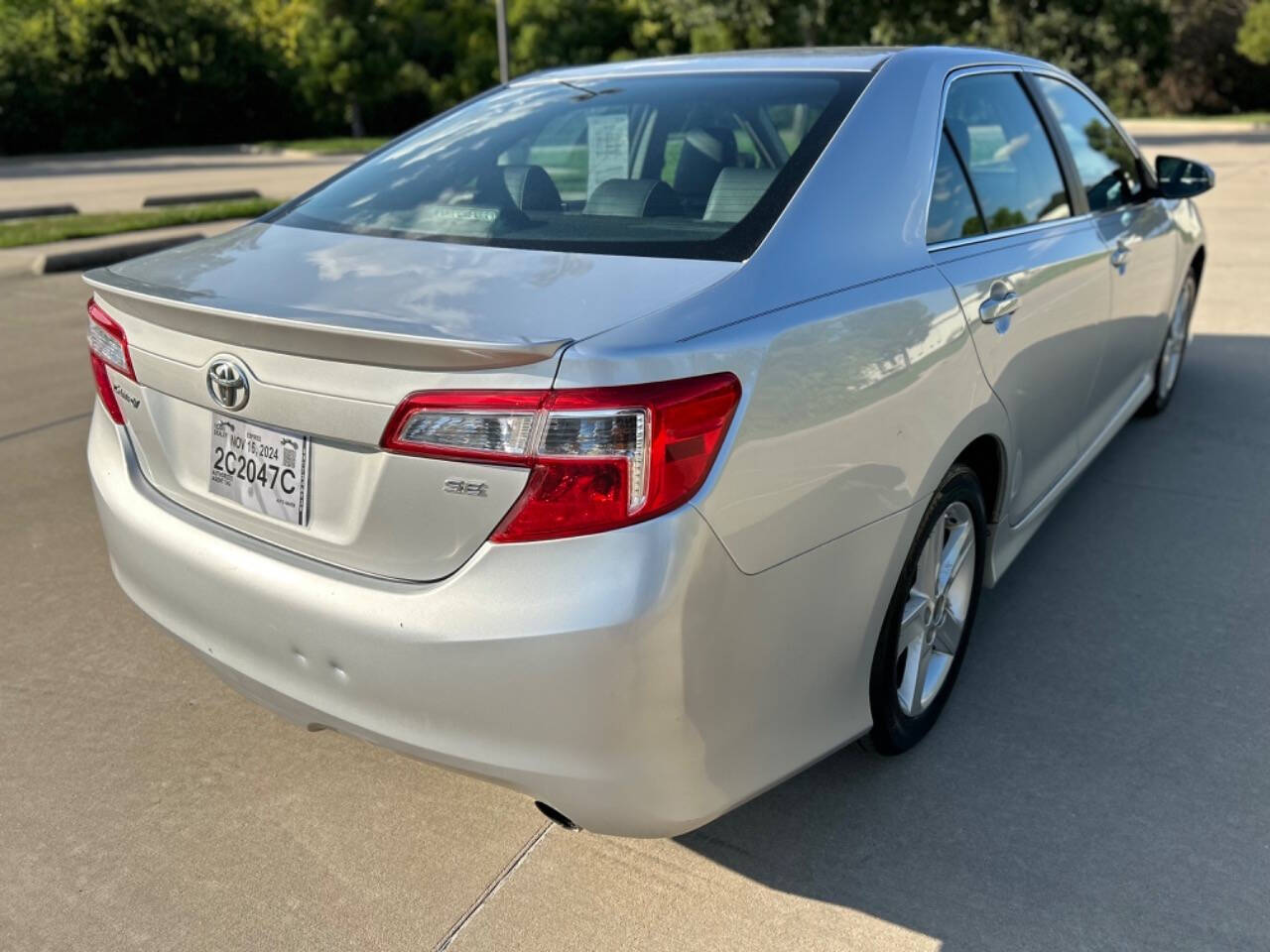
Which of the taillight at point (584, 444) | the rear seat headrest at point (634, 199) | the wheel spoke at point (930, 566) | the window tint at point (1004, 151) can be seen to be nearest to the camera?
the taillight at point (584, 444)

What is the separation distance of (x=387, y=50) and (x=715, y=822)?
35.4m

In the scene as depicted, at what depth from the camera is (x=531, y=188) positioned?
9.16ft

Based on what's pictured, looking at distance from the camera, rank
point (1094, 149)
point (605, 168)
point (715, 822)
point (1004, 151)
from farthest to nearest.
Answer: point (1094, 149) → point (1004, 151) → point (605, 168) → point (715, 822)

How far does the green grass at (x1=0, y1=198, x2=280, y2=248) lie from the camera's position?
1108cm

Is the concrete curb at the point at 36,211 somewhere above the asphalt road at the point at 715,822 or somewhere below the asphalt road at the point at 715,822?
below

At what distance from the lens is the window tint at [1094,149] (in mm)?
3723

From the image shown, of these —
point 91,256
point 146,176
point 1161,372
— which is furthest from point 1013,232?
point 146,176

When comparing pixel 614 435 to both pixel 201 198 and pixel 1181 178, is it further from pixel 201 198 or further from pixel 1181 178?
pixel 201 198

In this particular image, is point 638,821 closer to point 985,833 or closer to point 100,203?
point 985,833

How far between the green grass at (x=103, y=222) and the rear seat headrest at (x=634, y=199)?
10035 mm

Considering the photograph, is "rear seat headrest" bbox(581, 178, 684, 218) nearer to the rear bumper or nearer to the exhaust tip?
the rear bumper

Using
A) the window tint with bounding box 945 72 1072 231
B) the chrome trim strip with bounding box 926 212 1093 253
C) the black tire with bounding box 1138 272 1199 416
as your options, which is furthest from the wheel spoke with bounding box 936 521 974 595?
the black tire with bounding box 1138 272 1199 416

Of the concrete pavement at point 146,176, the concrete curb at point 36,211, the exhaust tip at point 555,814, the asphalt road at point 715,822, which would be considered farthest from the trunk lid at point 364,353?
the concrete curb at point 36,211

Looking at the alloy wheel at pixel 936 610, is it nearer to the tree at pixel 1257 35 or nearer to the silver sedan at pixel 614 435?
the silver sedan at pixel 614 435
